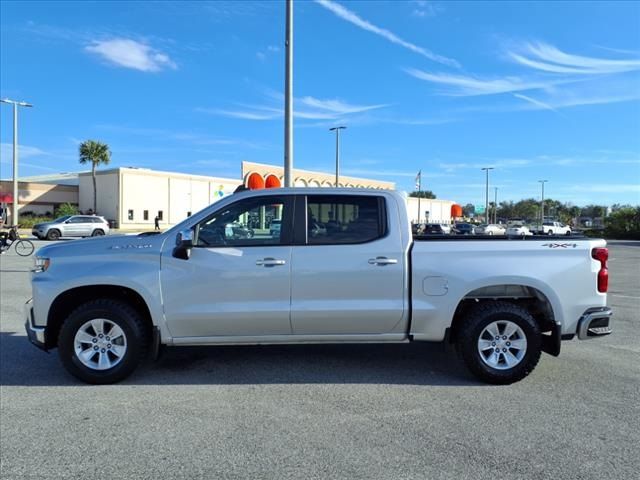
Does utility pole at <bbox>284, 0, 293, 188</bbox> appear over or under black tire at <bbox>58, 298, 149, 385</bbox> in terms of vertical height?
over

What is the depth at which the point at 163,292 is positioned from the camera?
4898 mm

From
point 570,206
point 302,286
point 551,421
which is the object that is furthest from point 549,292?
point 570,206

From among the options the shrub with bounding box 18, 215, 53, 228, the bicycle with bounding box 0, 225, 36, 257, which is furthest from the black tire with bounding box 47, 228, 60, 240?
the shrub with bounding box 18, 215, 53, 228

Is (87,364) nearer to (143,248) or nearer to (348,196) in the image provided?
(143,248)

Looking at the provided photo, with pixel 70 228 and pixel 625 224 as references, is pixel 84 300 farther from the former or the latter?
pixel 625 224

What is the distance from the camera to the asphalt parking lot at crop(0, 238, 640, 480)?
3.38 metres

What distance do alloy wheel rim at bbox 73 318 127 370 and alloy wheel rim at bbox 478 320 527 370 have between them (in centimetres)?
347

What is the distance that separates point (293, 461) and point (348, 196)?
264 cm

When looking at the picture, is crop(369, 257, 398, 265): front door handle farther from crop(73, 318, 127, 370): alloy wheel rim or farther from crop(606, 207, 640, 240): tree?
crop(606, 207, 640, 240): tree

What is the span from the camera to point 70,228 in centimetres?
3362

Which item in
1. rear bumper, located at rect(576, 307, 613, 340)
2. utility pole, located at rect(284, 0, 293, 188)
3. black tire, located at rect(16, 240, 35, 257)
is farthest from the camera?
black tire, located at rect(16, 240, 35, 257)

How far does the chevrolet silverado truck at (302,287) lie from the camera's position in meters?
4.90

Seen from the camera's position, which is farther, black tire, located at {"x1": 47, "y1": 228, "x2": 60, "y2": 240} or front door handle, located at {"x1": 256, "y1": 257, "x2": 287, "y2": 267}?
black tire, located at {"x1": 47, "y1": 228, "x2": 60, "y2": 240}

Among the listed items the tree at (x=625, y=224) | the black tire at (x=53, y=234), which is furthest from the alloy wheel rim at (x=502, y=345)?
the tree at (x=625, y=224)
